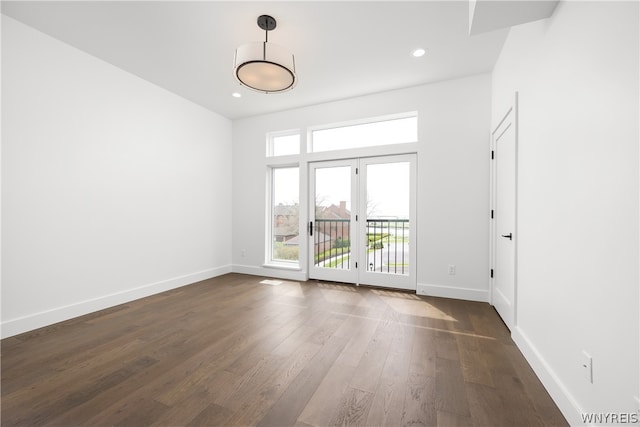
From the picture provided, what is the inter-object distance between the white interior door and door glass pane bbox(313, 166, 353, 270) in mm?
1967

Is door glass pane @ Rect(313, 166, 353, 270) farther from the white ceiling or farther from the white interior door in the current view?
the white interior door

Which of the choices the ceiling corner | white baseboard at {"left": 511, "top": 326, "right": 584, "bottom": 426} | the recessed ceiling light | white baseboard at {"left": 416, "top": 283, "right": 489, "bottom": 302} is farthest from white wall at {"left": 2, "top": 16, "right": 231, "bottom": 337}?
white baseboard at {"left": 511, "top": 326, "right": 584, "bottom": 426}

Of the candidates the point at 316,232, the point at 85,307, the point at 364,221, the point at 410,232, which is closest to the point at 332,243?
the point at 316,232

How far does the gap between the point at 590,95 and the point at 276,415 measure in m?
2.33

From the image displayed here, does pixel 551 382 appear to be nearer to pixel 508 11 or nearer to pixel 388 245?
pixel 508 11

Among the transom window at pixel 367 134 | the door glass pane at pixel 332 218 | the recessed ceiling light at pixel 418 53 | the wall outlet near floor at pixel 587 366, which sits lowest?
the wall outlet near floor at pixel 587 366

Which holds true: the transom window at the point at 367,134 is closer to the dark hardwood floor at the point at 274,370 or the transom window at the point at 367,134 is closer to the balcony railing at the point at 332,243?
the balcony railing at the point at 332,243

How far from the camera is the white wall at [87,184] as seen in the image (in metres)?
2.50

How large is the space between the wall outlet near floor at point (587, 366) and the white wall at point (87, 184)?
4312 millimetres

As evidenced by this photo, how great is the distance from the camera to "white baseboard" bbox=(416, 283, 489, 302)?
11.1ft

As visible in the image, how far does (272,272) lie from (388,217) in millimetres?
2299

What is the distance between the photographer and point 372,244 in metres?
4.12

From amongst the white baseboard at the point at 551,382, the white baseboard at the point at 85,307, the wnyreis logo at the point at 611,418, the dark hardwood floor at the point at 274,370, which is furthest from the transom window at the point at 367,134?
the wnyreis logo at the point at 611,418

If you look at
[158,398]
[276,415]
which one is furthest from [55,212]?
[276,415]
